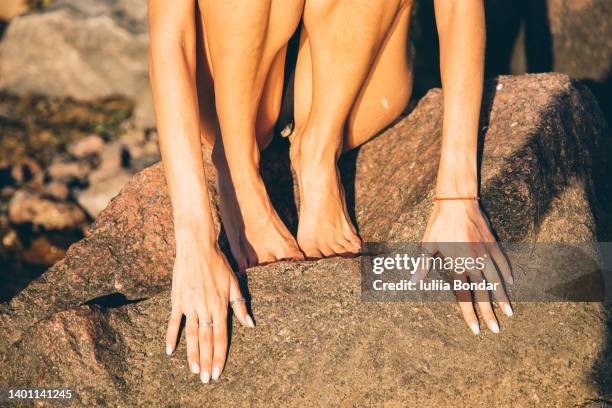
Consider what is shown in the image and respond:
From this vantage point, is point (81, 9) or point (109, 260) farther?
point (81, 9)

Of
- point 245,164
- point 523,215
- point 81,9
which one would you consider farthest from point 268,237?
point 81,9

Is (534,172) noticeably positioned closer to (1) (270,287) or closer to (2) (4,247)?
(1) (270,287)

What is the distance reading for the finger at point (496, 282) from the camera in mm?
2014

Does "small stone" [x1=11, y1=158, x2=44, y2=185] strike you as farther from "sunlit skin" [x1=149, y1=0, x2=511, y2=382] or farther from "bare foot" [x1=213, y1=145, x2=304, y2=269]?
"bare foot" [x1=213, y1=145, x2=304, y2=269]

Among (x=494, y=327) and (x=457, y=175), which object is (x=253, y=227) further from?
(x=494, y=327)

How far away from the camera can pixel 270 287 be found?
Result: 2129 mm

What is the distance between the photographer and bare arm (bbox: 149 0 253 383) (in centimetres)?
199

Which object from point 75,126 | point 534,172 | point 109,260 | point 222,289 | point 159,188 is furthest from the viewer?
point 75,126

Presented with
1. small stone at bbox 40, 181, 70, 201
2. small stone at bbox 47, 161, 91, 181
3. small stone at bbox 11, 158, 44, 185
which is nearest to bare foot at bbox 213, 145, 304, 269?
small stone at bbox 40, 181, 70, 201

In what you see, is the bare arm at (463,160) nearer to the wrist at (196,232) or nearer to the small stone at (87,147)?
the wrist at (196,232)

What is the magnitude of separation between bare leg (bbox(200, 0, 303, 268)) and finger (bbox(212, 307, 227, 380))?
47 centimetres

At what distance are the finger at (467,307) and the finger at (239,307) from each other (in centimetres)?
59

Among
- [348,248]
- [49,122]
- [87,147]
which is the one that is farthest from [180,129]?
[49,122]

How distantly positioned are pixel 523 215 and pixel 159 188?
4.29 feet
